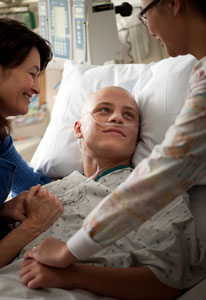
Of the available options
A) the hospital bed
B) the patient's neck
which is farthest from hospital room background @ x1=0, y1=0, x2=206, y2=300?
the patient's neck

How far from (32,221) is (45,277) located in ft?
1.06

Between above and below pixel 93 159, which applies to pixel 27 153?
below

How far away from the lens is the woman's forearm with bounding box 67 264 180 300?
1.31 metres

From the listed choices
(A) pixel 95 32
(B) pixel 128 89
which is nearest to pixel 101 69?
(B) pixel 128 89

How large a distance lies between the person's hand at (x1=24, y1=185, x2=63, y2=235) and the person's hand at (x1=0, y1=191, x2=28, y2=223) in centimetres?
2

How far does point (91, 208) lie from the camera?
5.30 feet

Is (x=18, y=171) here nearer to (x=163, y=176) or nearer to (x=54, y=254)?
(x=54, y=254)

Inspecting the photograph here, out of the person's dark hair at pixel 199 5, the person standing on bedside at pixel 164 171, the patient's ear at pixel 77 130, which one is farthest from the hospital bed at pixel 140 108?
the person's dark hair at pixel 199 5

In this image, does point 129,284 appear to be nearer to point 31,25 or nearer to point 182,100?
point 182,100

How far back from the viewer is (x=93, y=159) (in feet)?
6.15

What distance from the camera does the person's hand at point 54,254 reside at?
111 centimetres

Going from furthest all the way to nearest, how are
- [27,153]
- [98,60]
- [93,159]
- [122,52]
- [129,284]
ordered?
[27,153], [122,52], [98,60], [93,159], [129,284]

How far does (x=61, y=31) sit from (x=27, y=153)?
132 cm

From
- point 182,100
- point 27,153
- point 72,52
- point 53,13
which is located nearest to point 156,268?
point 182,100
